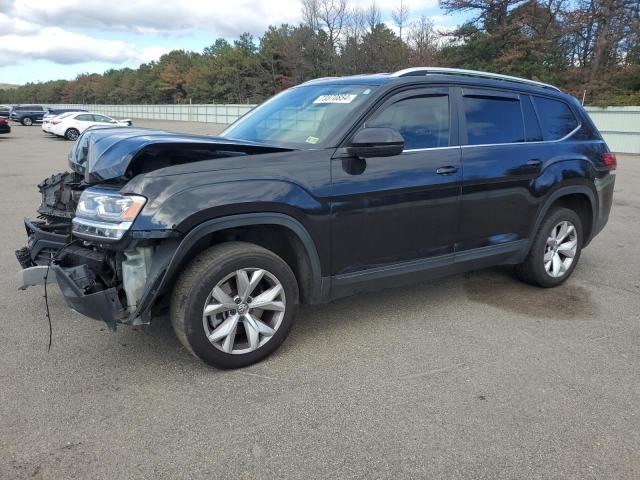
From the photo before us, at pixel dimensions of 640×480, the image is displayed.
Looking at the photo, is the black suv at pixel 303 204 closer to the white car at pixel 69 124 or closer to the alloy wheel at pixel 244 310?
the alloy wheel at pixel 244 310

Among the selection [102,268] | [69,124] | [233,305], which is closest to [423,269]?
[233,305]

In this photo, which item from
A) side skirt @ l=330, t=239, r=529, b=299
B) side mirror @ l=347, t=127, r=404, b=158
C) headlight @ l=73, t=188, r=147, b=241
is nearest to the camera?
headlight @ l=73, t=188, r=147, b=241

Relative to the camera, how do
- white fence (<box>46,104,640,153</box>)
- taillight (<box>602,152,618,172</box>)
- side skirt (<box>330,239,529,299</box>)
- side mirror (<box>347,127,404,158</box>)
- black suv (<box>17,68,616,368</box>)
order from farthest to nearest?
white fence (<box>46,104,640,153</box>), taillight (<box>602,152,618,172</box>), side skirt (<box>330,239,529,299</box>), side mirror (<box>347,127,404,158</box>), black suv (<box>17,68,616,368</box>)

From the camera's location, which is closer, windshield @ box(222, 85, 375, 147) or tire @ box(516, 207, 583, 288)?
windshield @ box(222, 85, 375, 147)

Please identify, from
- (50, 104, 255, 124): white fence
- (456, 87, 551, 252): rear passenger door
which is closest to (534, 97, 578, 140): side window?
(456, 87, 551, 252): rear passenger door

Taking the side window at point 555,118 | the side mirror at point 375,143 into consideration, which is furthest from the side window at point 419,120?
the side window at point 555,118

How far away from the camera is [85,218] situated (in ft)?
10.2

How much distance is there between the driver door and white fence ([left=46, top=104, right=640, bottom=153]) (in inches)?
504

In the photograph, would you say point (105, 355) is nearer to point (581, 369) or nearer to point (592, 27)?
point (581, 369)

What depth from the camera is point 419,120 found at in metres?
3.94

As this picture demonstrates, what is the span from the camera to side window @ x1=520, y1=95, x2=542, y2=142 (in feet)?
15.0

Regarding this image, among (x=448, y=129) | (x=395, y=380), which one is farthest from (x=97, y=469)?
(x=448, y=129)

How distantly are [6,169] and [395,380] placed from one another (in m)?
13.9

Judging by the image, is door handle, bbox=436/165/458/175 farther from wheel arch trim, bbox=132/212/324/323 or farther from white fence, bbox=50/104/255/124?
white fence, bbox=50/104/255/124
